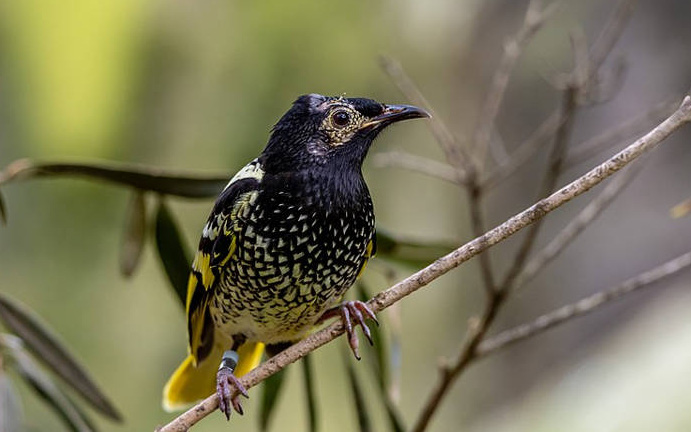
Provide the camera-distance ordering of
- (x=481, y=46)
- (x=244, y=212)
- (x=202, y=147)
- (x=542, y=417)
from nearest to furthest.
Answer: (x=244, y=212) → (x=542, y=417) → (x=481, y=46) → (x=202, y=147)

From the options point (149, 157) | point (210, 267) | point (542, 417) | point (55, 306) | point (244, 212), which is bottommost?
point (55, 306)

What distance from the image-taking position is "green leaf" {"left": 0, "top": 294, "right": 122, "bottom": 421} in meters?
2.56

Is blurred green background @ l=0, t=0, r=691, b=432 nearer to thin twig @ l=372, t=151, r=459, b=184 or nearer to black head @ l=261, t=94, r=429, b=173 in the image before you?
thin twig @ l=372, t=151, r=459, b=184

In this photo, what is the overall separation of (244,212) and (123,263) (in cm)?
47

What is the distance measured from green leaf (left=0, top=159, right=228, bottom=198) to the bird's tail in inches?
18.0

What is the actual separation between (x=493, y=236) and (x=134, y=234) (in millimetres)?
1181

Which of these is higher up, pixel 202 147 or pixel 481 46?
pixel 481 46

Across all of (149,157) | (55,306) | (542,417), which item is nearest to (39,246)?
(55,306)

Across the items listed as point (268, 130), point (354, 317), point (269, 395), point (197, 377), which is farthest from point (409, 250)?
point (268, 130)

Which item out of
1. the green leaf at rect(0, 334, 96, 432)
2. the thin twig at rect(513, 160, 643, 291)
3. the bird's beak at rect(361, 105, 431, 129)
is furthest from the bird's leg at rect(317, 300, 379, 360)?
the green leaf at rect(0, 334, 96, 432)

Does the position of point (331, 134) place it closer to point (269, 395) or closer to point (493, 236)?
point (493, 236)

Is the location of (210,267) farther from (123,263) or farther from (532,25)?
(532,25)

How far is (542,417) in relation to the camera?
4.24m

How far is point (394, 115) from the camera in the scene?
2125mm
